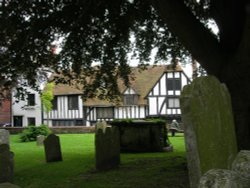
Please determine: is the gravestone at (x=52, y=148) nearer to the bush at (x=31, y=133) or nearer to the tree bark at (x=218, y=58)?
the tree bark at (x=218, y=58)

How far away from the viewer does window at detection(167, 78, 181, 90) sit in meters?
46.8

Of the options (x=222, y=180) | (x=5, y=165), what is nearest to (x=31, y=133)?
(x=5, y=165)

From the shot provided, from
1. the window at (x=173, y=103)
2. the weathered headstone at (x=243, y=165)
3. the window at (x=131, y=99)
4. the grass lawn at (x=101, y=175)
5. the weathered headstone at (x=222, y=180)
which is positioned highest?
the window at (x=131, y=99)

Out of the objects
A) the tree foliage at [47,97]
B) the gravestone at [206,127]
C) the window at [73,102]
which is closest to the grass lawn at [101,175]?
the gravestone at [206,127]

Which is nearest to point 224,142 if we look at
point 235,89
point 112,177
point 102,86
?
point 235,89

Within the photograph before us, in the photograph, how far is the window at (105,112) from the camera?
1946 inches

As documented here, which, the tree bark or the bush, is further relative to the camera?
the bush

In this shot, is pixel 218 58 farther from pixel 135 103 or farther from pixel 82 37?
pixel 135 103

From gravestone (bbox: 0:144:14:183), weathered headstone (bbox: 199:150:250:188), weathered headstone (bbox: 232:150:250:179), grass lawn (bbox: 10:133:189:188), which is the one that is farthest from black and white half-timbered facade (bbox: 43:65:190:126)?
weathered headstone (bbox: 199:150:250:188)

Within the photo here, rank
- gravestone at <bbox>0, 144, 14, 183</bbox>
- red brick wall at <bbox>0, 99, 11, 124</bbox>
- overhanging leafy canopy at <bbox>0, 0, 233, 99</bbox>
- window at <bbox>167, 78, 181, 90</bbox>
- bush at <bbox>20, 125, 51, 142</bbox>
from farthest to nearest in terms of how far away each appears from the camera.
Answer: red brick wall at <bbox>0, 99, 11, 124</bbox> < window at <bbox>167, 78, 181, 90</bbox> < bush at <bbox>20, 125, 51, 142</bbox> < overhanging leafy canopy at <bbox>0, 0, 233, 99</bbox> < gravestone at <bbox>0, 144, 14, 183</bbox>

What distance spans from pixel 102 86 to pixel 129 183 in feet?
23.5

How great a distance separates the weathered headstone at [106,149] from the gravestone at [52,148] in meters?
3.27

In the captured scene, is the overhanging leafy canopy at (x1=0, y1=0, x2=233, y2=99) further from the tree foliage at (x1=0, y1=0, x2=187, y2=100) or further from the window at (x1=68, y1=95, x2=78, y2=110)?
the window at (x1=68, y1=95, x2=78, y2=110)

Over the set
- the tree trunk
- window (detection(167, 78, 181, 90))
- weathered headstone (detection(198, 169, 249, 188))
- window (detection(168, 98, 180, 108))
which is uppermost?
window (detection(167, 78, 181, 90))
